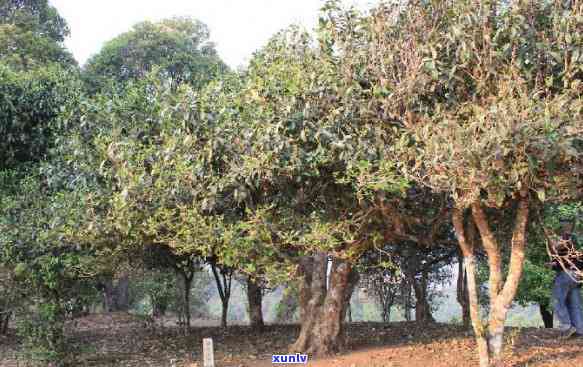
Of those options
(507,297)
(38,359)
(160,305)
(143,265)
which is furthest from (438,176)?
(160,305)

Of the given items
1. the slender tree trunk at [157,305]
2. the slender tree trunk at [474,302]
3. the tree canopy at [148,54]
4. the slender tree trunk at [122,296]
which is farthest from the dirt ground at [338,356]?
the tree canopy at [148,54]

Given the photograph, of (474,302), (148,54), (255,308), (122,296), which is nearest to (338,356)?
(474,302)

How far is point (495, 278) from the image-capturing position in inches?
253

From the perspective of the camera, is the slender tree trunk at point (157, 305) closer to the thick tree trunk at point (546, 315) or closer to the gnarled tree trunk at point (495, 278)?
the thick tree trunk at point (546, 315)

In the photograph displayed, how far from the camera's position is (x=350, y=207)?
7109mm

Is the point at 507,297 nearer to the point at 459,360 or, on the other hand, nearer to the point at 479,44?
the point at 459,360

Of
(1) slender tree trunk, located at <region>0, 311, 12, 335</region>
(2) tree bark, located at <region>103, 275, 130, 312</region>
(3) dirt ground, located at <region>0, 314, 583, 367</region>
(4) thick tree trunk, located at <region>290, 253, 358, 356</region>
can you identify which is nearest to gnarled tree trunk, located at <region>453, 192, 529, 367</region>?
(3) dirt ground, located at <region>0, 314, 583, 367</region>

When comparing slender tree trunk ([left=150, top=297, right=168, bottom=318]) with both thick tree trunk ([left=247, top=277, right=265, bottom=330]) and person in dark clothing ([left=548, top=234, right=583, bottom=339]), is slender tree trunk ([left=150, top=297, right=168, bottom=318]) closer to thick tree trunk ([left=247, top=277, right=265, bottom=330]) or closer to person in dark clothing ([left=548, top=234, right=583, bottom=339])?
thick tree trunk ([left=247, top=277, right=265, bottom=330])

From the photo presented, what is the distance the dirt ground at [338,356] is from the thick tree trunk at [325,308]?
320mm

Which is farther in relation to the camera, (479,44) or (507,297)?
(507,297)

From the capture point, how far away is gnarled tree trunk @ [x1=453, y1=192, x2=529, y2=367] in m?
6.28

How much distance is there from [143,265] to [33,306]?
10.4 feet

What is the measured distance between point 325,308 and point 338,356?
0.70m

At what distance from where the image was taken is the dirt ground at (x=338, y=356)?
743 cm
